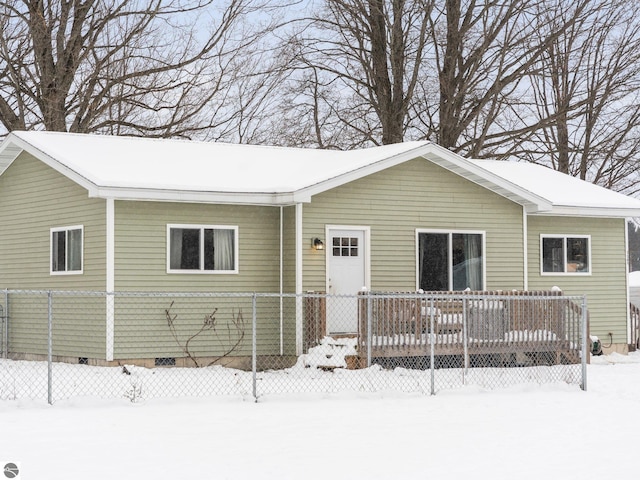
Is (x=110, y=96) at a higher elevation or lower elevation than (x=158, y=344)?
higher

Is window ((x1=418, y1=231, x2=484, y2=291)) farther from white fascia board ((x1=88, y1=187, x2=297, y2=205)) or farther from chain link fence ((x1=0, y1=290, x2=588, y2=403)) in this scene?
white fascia board ((x1=88, y1=187, x2=297, y2=205))

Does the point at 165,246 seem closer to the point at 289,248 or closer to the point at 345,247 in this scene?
the point at 289,248

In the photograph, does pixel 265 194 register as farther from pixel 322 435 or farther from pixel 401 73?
pixel 401 73

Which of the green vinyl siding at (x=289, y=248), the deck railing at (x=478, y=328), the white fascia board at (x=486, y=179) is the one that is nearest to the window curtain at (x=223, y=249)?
the green vinyl siding at (x=289, y=248)

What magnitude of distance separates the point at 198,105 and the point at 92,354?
50.3ft

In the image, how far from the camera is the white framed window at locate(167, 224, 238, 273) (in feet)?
61.4

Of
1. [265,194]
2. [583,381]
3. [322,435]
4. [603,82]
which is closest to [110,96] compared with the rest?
[265,194]

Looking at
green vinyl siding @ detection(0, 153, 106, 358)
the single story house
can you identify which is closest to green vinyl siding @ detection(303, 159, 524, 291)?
the single story house

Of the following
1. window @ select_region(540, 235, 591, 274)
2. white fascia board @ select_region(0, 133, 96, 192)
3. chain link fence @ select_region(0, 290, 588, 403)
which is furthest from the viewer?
window @ select_region(540, 235, 591, 274)

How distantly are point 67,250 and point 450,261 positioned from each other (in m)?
7.32

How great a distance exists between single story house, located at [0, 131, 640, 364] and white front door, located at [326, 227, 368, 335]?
0.10ft

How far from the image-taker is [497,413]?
13.2 meters

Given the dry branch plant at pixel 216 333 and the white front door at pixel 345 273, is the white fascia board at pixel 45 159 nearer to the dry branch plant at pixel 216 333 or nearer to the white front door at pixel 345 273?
the dry branch plant at pixel 216 333

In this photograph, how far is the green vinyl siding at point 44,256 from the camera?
59.9 ft
